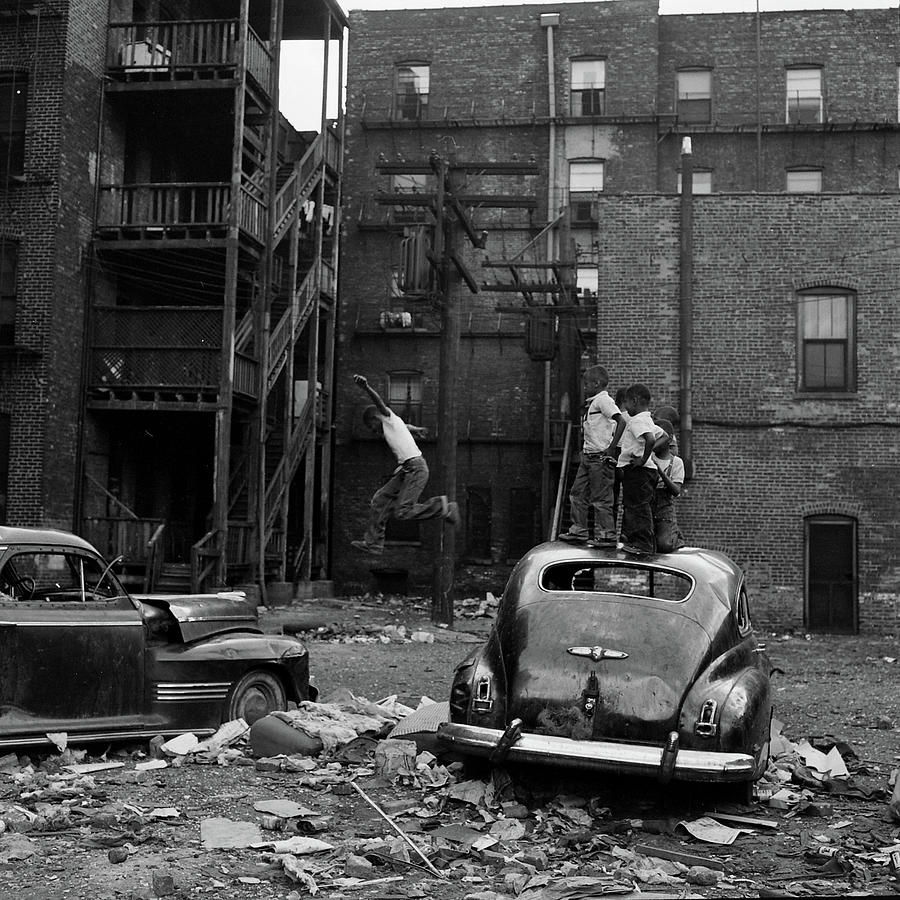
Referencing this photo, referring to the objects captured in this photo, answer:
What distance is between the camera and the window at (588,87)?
105 feet

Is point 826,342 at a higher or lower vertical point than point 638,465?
higher

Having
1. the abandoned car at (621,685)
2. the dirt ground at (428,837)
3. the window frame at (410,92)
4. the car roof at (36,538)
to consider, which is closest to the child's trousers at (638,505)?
the abandoned car at (621,685)

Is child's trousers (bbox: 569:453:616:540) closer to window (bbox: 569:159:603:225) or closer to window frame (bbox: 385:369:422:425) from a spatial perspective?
window frame (bbox: 385:369:422:425)

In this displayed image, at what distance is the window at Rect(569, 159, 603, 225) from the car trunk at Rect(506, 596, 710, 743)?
2567cm

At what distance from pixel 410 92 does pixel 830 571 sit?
19.4 metres

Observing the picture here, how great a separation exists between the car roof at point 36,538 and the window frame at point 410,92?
26.0m

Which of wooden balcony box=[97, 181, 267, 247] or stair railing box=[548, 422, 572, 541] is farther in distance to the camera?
wooden balcony box=[97, 181, 267, 247]

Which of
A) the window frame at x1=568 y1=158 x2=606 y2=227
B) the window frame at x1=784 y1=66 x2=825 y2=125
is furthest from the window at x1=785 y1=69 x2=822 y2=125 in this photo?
the window frame at x1=568 y1=158 x2=606 y2=227

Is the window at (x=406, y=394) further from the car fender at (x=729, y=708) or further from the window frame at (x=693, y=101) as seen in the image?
the car fender at (x=729, y=708)

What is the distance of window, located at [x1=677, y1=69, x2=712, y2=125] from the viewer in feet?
106

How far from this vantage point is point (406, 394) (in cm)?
3166

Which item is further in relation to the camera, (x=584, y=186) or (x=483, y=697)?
(x=584, y=186)

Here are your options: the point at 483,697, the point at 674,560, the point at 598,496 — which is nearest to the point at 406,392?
the point at 598,496

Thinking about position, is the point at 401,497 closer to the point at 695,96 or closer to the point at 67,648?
the point at 67,648
